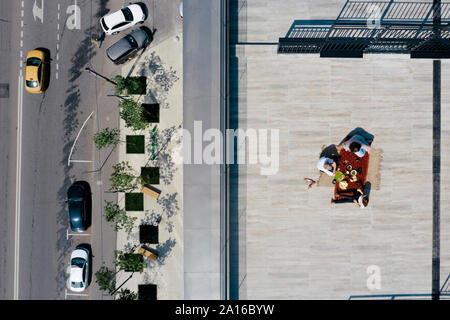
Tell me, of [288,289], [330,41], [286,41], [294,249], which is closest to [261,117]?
[286,41]

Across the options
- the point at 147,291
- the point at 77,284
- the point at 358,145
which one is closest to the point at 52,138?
the point at 77,284

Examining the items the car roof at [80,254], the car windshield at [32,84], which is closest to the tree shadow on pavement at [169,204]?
the car roof at [80,254]

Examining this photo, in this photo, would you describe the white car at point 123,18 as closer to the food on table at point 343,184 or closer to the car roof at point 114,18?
the car roof at point 114,18

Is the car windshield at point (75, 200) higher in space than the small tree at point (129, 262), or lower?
higher

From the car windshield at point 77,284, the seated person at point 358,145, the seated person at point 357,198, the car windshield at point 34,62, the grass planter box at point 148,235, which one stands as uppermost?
the car windshield at point 34,62

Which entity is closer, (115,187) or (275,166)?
(275,166)

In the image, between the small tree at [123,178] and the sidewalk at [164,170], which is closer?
the small tree at [123,178]
